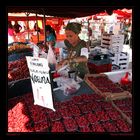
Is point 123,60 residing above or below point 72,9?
below

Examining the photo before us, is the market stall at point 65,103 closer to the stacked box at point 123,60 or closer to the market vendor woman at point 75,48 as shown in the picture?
the market vendor woman at point 75,48

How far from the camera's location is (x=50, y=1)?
7.02ft

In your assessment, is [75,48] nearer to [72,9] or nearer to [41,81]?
[72,9]

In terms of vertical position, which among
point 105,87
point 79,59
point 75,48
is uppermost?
point 75,48

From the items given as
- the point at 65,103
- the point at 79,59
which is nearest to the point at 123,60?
the point at 79,59

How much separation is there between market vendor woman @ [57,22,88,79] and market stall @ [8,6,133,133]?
13cm

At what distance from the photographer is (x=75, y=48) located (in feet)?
10.7

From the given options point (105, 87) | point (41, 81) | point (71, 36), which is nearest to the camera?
point (41, 81)

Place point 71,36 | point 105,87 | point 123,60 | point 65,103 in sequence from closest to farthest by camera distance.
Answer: point 65,103
point 105,87
point 71,36
point 123,60

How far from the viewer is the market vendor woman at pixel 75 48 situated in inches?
127

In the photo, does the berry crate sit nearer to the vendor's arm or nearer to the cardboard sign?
the vendor's arm

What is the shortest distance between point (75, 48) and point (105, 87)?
2.09 ft

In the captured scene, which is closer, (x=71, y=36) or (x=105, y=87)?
(x=105, y=87)
